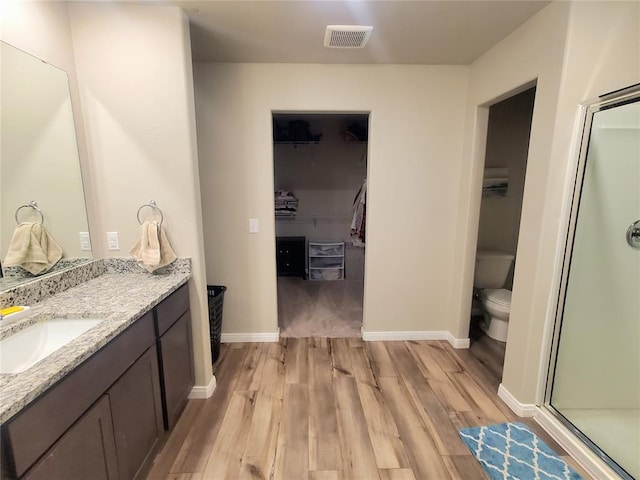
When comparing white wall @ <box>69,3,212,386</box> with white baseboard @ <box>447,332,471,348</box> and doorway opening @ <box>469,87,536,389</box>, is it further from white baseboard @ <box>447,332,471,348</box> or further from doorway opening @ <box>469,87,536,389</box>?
doorway opening @ <box>469,87,536,389</box>

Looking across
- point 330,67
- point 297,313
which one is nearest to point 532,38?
point 330,67

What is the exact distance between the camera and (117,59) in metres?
1.74

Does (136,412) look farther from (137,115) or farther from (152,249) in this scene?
(137,115)

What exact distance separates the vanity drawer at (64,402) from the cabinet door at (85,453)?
0.03 meters

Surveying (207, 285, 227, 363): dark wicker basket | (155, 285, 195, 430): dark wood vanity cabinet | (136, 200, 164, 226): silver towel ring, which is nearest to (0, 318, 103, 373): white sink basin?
(155, 285, 195, 430): dark wood vanity cabinet

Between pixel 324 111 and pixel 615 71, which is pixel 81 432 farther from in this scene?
pixel 615 71

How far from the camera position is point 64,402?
3.22 ft

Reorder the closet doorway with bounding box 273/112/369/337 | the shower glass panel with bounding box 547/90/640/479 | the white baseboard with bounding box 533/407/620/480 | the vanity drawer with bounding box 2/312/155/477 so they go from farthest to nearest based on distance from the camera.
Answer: the closet doorway with bounding box 273/112/369/337 < the shower glass panel with bounding box 547/90/640/479 < the white baseboard with bounding box 533/407/620/480 < the vanity drawer with bounding box 2/312/155/477

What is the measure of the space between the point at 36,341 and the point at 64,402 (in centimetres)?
49

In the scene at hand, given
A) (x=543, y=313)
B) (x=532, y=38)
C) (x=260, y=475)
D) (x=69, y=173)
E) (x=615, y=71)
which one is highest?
(x=532, y=38)

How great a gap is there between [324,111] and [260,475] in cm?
253

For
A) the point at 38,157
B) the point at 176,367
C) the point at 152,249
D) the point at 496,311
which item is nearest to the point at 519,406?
the point at 496,311

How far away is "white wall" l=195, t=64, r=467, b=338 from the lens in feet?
8.12

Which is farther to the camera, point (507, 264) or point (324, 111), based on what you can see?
point (507, 264)
